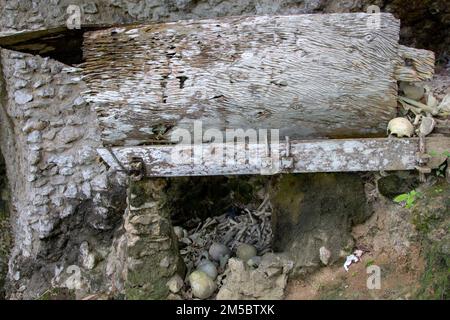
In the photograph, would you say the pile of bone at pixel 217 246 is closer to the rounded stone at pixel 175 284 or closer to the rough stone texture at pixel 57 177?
the rounded stone at pixel 175 284

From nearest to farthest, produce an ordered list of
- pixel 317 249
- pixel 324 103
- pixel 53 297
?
pixel 324 103 → pixel 317 249 → pixel 53 297

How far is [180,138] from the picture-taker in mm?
2428

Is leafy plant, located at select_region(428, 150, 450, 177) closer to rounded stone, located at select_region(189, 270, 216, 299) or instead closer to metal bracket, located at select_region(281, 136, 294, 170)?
metal bracket, located at select_region(281, 136, 294, 170)

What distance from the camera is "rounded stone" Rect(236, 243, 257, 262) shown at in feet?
9.21

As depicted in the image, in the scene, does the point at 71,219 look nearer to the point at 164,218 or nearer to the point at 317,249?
the point at 164,218

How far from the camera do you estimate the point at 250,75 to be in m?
2.31

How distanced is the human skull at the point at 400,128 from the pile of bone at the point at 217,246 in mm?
949

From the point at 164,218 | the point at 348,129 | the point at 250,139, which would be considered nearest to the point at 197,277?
the point at 164,218

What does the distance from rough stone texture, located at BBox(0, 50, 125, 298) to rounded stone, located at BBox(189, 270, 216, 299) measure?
2.89ft

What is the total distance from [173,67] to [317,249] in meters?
1.11

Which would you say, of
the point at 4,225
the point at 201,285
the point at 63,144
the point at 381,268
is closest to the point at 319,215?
the point at 381,268

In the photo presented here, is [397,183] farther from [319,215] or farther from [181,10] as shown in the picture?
[181,10]

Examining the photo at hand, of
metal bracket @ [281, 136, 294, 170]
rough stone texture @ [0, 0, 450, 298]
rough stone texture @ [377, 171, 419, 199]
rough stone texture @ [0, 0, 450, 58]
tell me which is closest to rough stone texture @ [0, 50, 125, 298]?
rough stone texture @ [0, 0, 450, 298]

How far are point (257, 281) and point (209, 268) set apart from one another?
356 mm
